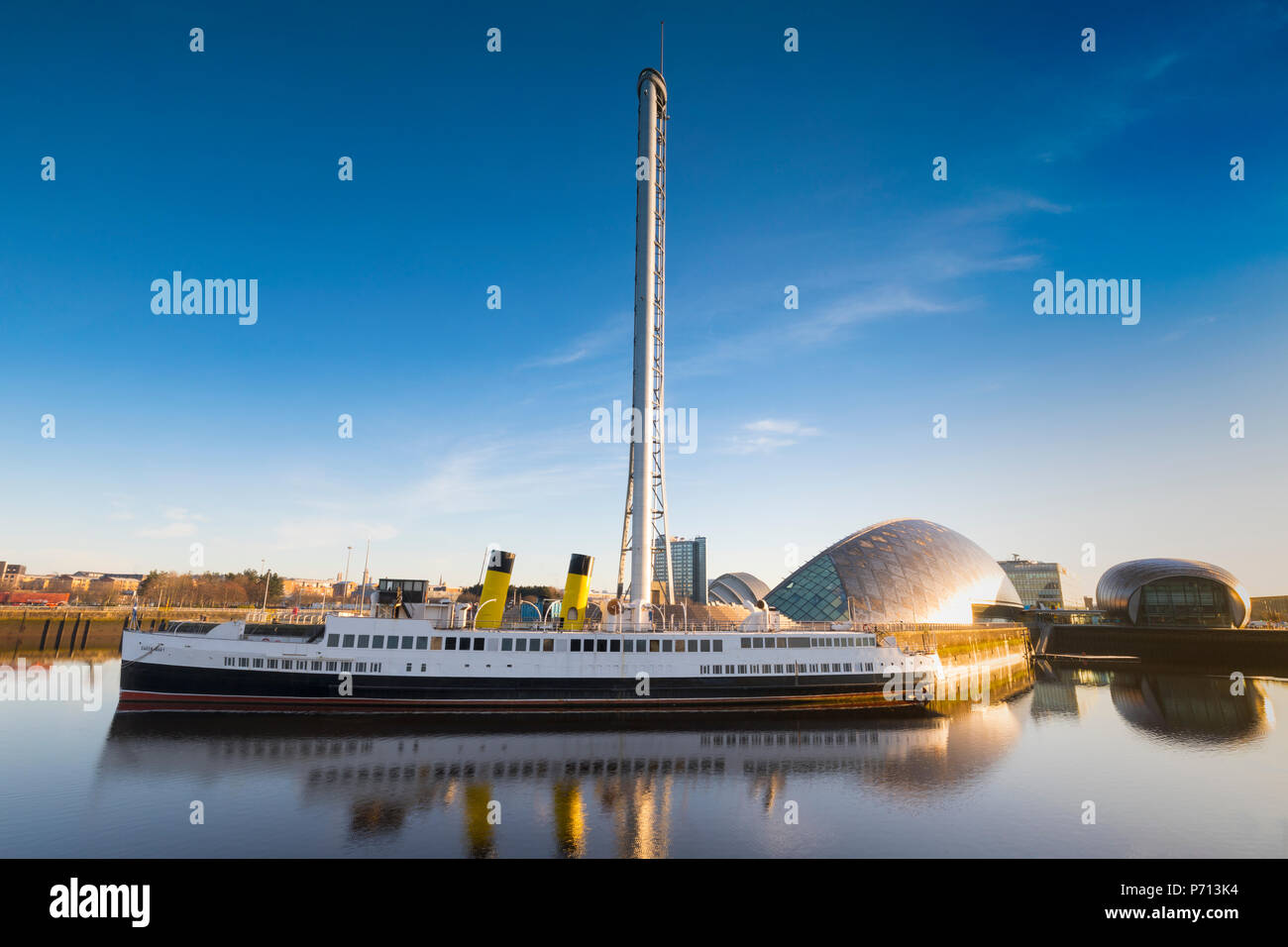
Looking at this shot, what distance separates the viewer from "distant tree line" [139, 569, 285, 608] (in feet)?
338

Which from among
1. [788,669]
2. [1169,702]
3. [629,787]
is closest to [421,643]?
[629,787]

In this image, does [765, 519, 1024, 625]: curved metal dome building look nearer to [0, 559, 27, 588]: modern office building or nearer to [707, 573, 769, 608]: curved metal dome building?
[707, 573, 769, 608]: curved metal dome building

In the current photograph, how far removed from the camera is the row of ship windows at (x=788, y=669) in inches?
1534

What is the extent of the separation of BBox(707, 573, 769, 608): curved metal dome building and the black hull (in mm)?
82083

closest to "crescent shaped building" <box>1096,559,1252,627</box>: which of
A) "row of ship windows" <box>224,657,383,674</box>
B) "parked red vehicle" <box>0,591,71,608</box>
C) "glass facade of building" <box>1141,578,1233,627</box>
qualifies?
"glass facade of building" <box>1141,578,1233,627</box>

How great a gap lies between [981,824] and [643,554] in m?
31.2

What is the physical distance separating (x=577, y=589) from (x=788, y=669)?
15.4 metres

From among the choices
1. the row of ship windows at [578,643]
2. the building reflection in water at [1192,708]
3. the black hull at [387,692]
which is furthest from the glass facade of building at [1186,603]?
the black hull at [387,692]

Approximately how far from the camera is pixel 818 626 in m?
48.6

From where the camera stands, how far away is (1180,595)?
83.3m

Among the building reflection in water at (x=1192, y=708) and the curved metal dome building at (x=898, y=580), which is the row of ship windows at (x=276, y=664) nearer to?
the building reflection in water at (x=1192, y=708)
